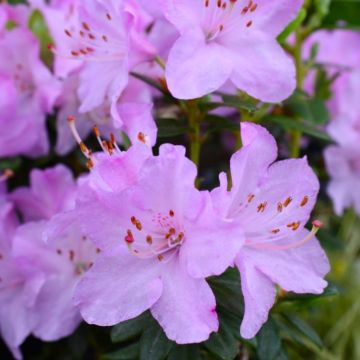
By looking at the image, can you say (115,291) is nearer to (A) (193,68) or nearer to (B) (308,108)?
(A) (193,68)

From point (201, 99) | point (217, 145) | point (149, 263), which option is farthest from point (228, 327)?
point (217, 145)

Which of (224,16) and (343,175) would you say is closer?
(224,16)

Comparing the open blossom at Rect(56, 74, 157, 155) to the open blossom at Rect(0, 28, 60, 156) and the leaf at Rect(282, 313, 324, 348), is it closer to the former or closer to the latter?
the open blossom at Rect(0, 28, 60, 156)

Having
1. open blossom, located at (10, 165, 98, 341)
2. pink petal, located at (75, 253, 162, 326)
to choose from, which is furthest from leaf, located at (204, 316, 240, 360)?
open blossom, located at (10, 165, 98, 341)

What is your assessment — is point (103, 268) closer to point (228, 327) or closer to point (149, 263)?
point (149, 263)

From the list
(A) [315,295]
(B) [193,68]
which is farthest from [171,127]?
(A) [315,295]

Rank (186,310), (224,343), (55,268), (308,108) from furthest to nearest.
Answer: (308,108) < (55,268) < (224,343) < (186,310)
